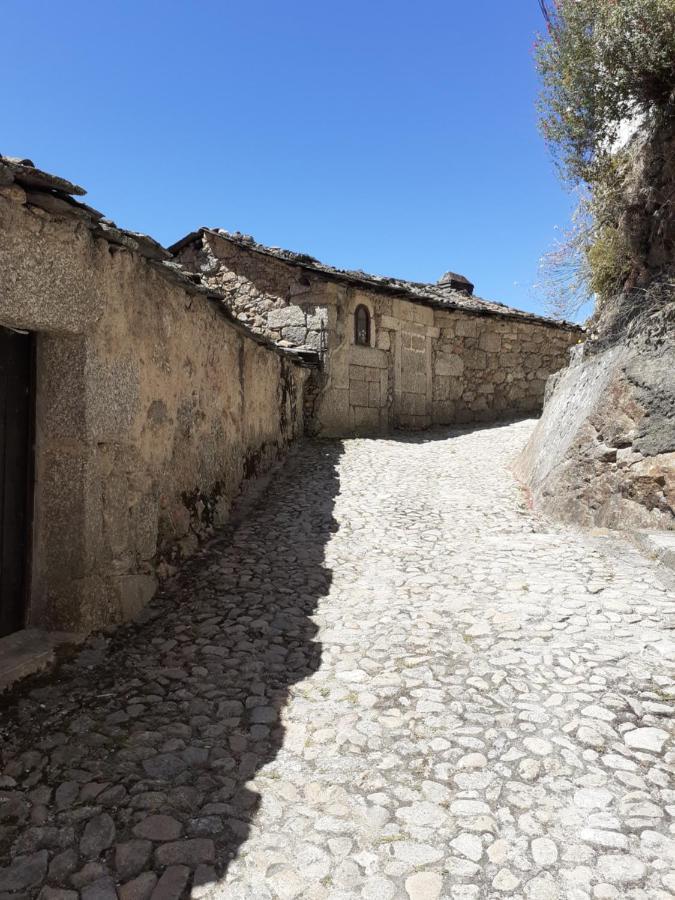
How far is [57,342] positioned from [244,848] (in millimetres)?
2556

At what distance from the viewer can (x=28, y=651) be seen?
9.70 ft

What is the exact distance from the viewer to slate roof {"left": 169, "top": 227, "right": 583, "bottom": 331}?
11.1 m

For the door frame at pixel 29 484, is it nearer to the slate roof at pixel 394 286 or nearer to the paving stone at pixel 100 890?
the paving stone at pixel 100 890

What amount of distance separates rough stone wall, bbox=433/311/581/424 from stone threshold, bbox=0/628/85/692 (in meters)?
11.1

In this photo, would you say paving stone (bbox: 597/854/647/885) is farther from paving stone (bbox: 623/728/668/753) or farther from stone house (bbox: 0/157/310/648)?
stone house (bbox: 0/157/310/648)

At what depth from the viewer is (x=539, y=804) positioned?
215cm

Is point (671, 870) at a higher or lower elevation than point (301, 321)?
lower

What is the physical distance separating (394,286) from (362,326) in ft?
3.25

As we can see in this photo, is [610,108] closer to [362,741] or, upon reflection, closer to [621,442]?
[621,442]

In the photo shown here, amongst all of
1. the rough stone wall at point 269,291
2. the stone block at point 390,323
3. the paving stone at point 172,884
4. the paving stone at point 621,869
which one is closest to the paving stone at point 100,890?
the paving stone at point 172,884

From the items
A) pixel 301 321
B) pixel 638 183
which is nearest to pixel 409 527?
pixel 638 183

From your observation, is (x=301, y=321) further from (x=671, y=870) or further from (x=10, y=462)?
(x=671, y=870)

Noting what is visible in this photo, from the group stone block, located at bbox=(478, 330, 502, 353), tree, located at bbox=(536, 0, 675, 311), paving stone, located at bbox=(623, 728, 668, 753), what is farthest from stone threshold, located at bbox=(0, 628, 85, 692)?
stone block, located at bbox=(478, 330, 502, 353)

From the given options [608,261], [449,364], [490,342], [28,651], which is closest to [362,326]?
[449,364]
